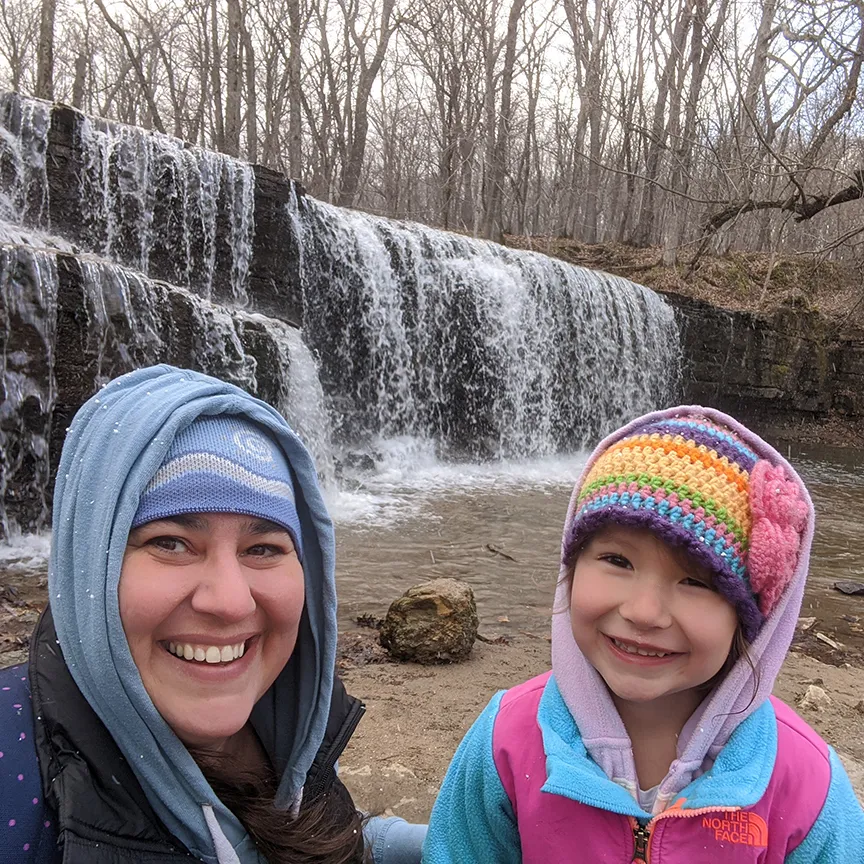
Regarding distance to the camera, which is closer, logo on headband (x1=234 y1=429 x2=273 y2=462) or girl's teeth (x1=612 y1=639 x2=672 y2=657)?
logo on headband (x1=234 y1=429 x2=273 y2=462)

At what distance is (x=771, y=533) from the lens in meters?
1.32

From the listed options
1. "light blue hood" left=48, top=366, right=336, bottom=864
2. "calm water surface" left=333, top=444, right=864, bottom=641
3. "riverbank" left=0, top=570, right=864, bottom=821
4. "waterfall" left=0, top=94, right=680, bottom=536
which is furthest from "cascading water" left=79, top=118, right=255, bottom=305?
"light blue hood" left=48, top=366, right=336, bottom=864

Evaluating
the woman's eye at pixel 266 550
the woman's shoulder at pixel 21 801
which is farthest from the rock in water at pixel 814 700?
the woman's shoulder at pixel 21 801

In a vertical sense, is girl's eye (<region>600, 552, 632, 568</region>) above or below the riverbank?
above

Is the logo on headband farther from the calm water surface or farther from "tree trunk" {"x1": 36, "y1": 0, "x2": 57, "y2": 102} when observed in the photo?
"tree trunk" {"x1": 36, "y1": 0, "x2": 57, "y2": 102}

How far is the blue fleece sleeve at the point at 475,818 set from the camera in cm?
148

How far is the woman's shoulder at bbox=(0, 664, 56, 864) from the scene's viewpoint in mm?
939

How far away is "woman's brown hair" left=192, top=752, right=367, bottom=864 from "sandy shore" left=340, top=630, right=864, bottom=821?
128 centimetres

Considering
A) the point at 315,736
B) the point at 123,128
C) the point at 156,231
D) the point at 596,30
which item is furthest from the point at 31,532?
the point at 596,30

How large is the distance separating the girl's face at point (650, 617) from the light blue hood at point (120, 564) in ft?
2.25

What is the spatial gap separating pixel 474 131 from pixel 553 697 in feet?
77.3

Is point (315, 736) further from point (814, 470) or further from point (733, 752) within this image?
point (814, 470)

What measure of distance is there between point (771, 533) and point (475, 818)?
83 cm

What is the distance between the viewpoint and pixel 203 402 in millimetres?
1231
